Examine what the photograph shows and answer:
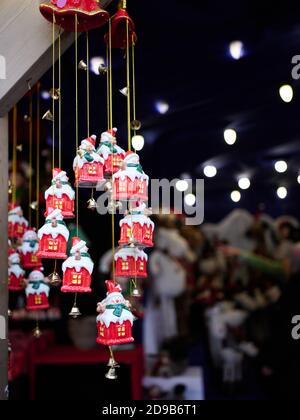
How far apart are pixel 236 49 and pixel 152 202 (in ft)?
3.16

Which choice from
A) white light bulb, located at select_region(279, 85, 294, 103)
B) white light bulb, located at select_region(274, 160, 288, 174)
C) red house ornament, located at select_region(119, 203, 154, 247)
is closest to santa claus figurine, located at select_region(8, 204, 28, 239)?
red house ornament, located at select_region(119, 203, 154, 247)

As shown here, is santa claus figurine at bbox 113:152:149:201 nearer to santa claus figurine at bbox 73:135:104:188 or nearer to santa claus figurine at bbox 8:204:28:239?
santa claus figurine at bbox 73:135:104:188

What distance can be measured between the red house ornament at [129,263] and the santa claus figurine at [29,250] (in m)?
0.59

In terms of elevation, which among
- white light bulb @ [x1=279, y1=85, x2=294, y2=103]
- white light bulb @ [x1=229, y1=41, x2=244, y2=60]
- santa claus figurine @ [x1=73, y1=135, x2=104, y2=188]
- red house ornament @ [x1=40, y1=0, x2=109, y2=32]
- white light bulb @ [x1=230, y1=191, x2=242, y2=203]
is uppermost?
white light bulb @ [x1=229, y1=41, x2=244, y2=60]

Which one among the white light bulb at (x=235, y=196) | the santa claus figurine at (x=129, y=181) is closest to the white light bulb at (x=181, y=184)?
the white light bulb at (x=235, y=196)

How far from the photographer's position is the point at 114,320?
2.02m

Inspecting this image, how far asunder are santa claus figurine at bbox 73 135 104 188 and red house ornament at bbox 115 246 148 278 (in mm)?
290

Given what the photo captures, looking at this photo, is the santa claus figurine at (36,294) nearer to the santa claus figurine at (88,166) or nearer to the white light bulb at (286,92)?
the santa claus figurine at (88,166)

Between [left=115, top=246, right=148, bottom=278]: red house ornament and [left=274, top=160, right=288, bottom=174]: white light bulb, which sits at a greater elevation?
[left=274, top=160, right=288, bottom=174]: white light bulb

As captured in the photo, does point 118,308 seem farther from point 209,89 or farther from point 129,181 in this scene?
point 209,89

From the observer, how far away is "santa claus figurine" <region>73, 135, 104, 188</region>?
208 centimetres

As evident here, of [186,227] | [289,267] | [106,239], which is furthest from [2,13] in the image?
[289,267]

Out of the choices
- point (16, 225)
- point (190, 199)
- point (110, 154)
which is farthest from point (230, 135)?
point (110, 154)
